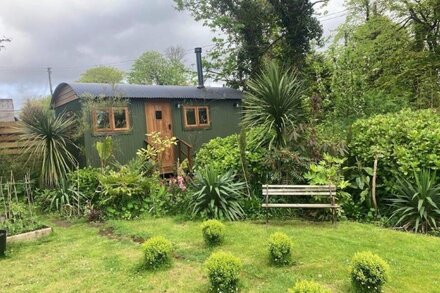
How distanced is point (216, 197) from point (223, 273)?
9.18ft

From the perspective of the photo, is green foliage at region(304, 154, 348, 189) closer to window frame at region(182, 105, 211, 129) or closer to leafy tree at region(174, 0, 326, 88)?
window frame at region(182, 105, 211, 129)

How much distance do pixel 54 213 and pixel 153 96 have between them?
480 cm

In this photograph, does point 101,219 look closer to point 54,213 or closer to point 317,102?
point 54,213

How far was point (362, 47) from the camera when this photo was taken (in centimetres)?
1095

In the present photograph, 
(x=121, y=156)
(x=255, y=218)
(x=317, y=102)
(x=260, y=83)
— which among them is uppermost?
(x=260, y=83)

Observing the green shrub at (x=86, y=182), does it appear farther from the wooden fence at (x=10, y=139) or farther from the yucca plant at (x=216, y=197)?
the yucca plant at (x=216, y=197)

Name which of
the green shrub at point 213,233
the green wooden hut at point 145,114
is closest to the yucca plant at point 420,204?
the green shrub at point 213,233

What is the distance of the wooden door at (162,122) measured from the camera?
1023cm

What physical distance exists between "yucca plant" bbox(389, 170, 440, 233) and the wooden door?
22.9 feet

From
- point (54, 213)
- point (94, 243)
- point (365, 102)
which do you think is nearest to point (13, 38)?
point (54, 213)

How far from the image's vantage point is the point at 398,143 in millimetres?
5172

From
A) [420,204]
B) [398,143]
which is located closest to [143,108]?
[398,143]

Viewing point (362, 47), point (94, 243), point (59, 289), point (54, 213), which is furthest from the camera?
point (362, 47)

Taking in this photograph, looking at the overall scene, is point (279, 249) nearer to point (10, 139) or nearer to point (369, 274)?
point (369, 274)
